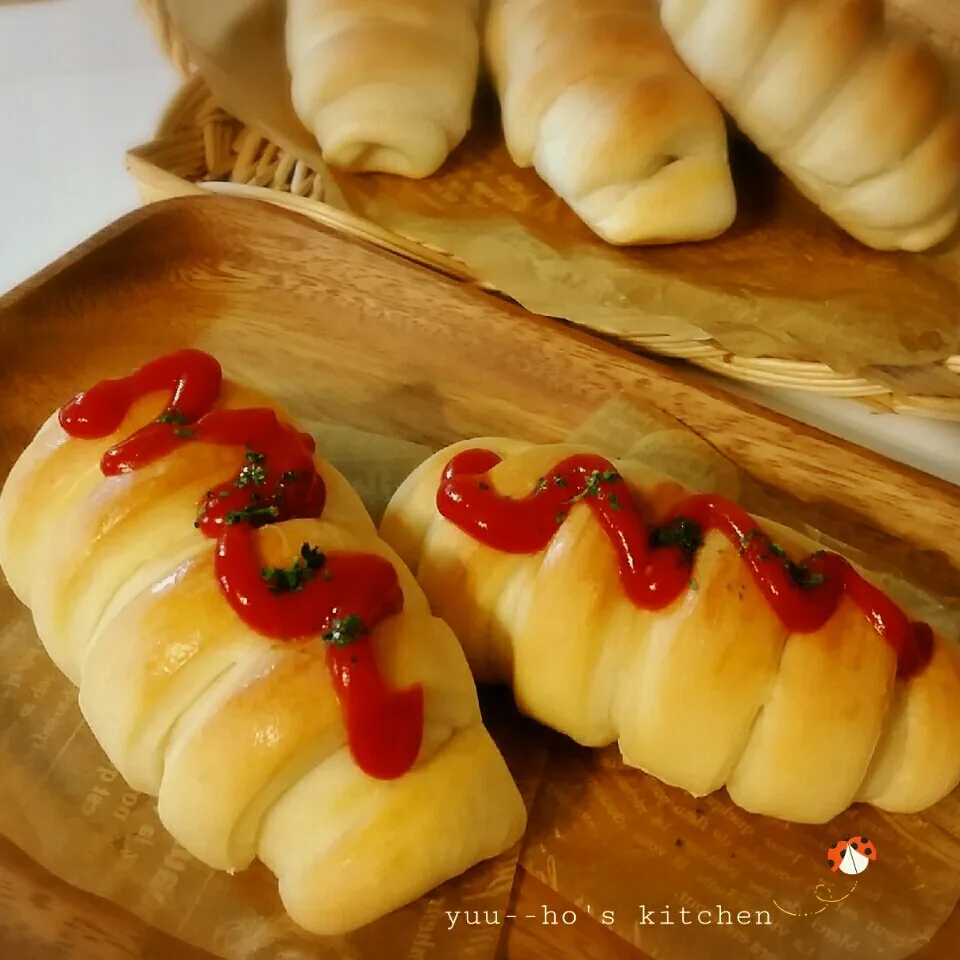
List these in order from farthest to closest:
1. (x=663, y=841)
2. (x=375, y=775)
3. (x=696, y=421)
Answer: (x=696, y=421), (x=663, y=841), (x=375, y=775)

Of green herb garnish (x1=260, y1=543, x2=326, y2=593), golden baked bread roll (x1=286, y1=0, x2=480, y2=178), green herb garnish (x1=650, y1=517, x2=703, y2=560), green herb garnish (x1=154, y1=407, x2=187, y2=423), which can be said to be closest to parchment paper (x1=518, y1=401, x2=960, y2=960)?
green herb garnish (x1=650, y1=517, x2=703, y2=560)

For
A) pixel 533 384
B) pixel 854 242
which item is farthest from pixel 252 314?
pixel 854 242

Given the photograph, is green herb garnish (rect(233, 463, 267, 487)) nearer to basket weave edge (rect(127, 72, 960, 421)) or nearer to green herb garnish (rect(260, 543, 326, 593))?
green herb garnish (rect(260, 543, 326, 593))

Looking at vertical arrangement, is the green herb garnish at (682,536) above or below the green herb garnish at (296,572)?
below

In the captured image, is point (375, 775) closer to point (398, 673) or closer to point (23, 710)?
point (398, 673)

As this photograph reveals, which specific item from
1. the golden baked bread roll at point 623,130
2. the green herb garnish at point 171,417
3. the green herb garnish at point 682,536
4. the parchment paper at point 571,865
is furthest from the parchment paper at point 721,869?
the golden baked bread roll at point 623,130

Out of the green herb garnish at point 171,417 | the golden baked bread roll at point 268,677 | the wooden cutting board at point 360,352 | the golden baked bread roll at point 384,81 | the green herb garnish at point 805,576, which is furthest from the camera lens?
the golden baked bread roll at point 384,81

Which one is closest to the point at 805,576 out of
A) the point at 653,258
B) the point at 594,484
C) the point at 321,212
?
the point at 594,484

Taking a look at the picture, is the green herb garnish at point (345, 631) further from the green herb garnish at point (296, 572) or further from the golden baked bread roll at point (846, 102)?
the golden baked bread roll at point (846, 102)
